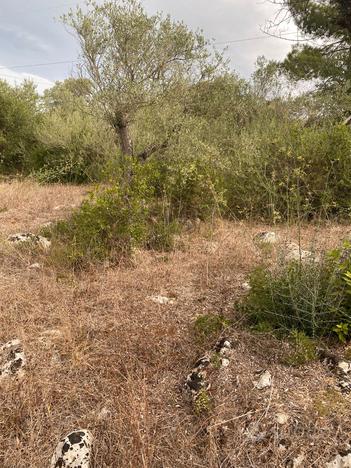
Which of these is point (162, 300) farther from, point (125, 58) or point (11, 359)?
point (125, 58)

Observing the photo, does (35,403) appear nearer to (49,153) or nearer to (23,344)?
(23,344)

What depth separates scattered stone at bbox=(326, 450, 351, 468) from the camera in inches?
58.6

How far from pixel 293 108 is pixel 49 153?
780 cm

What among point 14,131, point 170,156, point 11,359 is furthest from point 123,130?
point 14,131

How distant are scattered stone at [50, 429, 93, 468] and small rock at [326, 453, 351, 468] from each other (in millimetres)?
1149

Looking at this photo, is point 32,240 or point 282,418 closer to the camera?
point 282,418

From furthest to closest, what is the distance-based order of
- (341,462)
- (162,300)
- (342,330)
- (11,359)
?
(162,300)
(11,359)
(342,330)
(341,462)

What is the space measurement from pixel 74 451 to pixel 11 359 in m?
0.92

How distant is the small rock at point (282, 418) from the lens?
1.68 meters

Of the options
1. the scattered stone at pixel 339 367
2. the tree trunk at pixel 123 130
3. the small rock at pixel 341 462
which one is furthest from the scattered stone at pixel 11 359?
the tree trunk at pixel 123 130

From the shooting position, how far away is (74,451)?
5.42 ft

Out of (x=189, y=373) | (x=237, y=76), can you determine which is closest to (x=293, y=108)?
(x=237, y=76)

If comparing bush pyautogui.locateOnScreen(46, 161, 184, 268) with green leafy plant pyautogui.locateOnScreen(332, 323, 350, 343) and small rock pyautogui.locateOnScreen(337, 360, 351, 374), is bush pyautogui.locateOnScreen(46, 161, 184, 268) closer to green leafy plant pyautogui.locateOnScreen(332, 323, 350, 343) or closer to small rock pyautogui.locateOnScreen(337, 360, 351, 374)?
green leafy plant pyautogui.locateOnScreen(332, 323, 350, 343)

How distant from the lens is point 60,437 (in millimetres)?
1804
